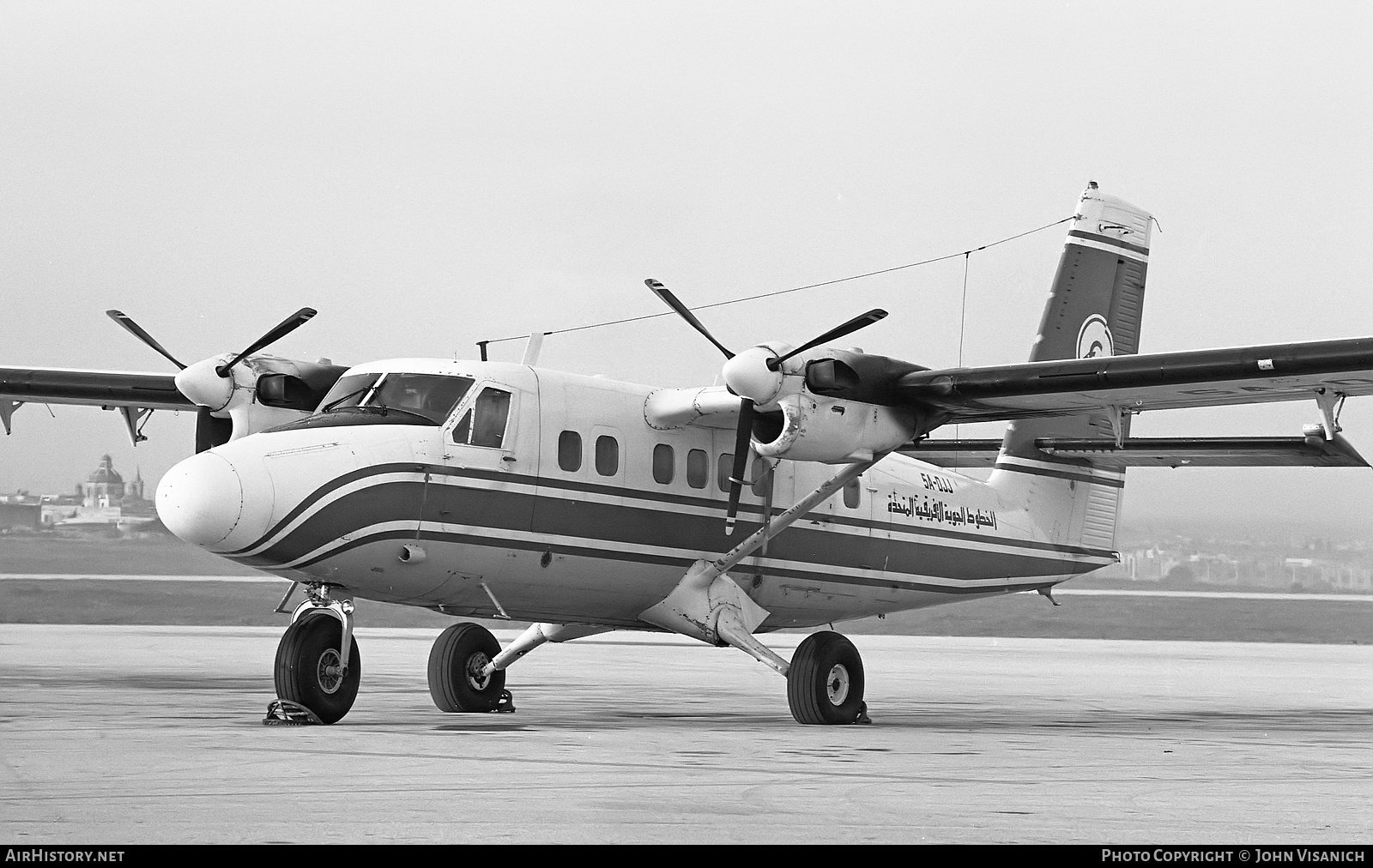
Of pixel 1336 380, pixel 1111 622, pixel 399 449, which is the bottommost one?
pixel 1111 622

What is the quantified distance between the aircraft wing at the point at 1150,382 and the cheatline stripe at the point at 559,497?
2272 mm

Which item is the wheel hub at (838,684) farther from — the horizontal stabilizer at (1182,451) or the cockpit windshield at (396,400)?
the cockpit windshield at (396,400)

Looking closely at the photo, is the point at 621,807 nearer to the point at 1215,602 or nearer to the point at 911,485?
the point at 911,485

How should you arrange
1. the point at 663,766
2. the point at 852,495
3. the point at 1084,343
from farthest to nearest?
the point at 1084,343 < the point at 852,495 < the point at 663,766

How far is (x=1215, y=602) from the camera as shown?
42.6 metres

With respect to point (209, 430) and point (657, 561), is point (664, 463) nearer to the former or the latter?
point (657, 561)

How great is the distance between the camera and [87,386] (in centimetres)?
1703

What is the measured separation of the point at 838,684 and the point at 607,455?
3.33m

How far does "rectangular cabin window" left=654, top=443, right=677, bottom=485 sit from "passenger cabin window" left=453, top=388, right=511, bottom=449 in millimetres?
1902

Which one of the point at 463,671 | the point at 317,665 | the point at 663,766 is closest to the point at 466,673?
the point at 463,671

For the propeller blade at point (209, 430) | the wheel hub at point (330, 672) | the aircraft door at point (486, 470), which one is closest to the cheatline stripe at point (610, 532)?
the aircraft door at point (486, 470)

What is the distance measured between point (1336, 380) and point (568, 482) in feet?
22.9

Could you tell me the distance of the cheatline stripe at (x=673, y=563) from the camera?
12.6 metres

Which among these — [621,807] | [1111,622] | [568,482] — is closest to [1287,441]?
[568,482]
